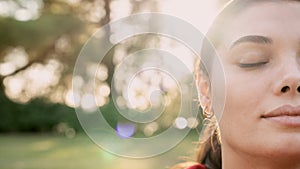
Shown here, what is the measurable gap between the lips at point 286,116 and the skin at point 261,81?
0.04ft

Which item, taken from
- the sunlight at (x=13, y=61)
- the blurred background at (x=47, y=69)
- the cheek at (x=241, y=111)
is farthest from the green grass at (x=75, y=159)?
the cheek at (x=241, y=111)

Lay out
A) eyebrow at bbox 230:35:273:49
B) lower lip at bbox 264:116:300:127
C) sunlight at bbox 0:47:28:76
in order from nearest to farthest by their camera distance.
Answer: lower lip at bbox 264:116:300:127 < eyebrow at bbox 230:35:273:49 < sunlight at bbox 0:47:28:76

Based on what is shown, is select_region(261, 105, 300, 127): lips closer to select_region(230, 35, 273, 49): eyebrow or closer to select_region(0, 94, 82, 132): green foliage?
select_region(230, 35, 273, 49): eyebrow

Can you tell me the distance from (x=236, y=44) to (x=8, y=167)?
885 centimetres

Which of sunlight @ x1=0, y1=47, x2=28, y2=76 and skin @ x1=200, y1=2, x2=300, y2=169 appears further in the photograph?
sunlight @ x1=0, y1=47, x2=28, y2=76

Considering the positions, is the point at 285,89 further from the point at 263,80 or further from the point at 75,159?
the point at 75,159

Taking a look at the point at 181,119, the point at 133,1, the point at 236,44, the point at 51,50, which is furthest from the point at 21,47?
the point at 236,44

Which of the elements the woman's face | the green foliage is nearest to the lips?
the woman's face

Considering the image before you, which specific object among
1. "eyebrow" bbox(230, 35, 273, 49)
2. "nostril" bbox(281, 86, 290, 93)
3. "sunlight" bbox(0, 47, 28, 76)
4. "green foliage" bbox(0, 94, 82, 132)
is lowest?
"nostril" bbox(281, 86, 290, 93)

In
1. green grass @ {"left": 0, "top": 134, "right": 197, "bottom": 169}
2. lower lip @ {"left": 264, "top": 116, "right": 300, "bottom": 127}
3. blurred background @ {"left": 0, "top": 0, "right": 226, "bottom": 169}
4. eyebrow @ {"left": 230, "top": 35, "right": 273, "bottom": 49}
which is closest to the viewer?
lower lip @ {"left": 264, "top": 116, "right": 300, "bottom": 127}

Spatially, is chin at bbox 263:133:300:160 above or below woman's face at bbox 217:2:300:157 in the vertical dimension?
below

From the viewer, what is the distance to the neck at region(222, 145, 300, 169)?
1.56 meters

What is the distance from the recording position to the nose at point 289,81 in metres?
1.52

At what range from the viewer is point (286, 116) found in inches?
58.7
